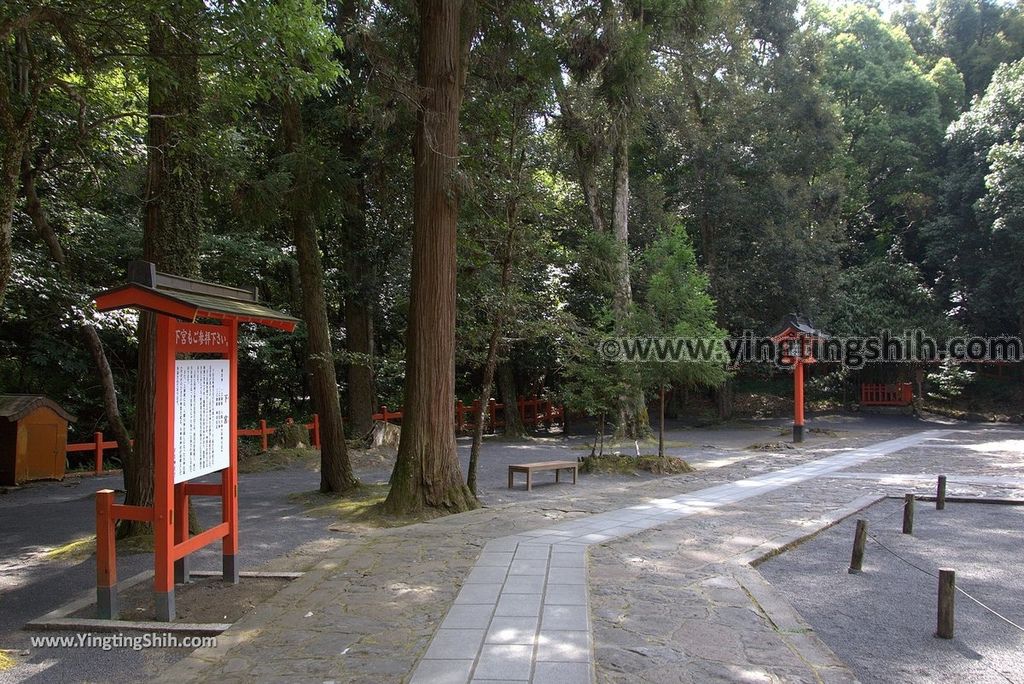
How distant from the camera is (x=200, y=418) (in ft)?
18.1

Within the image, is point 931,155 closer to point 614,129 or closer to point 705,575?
point 614,129

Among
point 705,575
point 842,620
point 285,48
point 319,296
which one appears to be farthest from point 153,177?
point 842,620

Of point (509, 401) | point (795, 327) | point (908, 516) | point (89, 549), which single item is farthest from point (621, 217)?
point (89, 549)

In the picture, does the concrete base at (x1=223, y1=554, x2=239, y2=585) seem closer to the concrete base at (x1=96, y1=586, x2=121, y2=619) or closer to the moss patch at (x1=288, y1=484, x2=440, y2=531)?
the concrete base at (x1=96, y1=586, x2=121, y2=619)

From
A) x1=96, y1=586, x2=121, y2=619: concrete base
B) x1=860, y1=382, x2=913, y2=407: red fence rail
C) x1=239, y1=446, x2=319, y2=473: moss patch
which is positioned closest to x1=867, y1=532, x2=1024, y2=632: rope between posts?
x1=96, y1=586, x2=121, y2=619: concrete base

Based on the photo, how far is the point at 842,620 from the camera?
5.52 meters

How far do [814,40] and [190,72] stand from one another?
2336cm

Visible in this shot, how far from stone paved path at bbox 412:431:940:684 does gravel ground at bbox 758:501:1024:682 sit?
173 centimetres

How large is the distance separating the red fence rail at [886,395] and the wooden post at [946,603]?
83.5 ft

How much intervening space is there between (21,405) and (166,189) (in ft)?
26.3

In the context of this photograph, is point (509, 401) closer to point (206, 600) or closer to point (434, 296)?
point (434, 296)

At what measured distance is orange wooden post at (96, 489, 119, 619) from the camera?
5043 millimetres

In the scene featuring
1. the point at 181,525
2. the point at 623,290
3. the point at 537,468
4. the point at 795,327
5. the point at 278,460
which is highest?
the point at 623,290

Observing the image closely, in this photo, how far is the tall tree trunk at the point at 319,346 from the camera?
1173 centimetres
